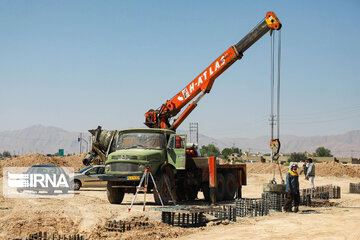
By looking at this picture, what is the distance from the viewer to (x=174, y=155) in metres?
18.8

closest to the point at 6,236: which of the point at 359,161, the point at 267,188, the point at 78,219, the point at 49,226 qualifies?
the point at 49,226

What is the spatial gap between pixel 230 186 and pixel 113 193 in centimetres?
613

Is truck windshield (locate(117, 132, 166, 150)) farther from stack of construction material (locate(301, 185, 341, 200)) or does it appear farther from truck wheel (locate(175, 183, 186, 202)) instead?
stack of construction material (locate(301, 185, 341, 200))

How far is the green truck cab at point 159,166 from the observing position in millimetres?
17766

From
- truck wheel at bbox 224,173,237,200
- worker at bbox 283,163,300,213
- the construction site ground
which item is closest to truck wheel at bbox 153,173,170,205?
the construction site ground

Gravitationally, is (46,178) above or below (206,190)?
above

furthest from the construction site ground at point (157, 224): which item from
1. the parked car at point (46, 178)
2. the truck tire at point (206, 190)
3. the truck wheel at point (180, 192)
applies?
the parked car at point (46, 178)

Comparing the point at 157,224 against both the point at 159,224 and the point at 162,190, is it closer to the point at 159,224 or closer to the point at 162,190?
the point at 159,224

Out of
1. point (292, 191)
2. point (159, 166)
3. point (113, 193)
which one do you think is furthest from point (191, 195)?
point (292, 191)

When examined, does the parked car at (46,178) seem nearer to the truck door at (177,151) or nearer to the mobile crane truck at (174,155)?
the mobile crane truck at (174,155)

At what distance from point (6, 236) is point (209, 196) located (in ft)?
32.0

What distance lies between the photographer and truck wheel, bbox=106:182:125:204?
18578 mm

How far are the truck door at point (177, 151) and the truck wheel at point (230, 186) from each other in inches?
157

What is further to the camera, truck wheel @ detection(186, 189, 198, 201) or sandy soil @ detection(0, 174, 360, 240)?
truck wheel @ detection(186, 189, 198, 201)
